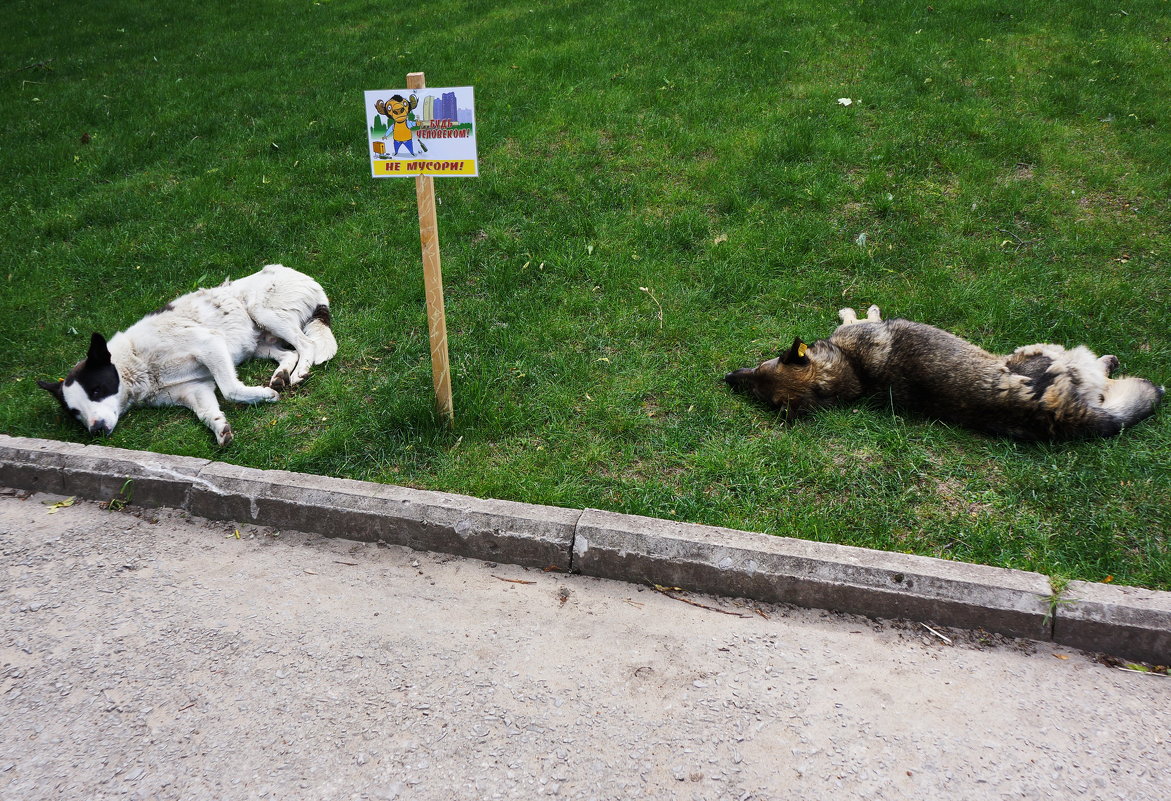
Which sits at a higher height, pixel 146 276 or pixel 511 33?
pixel 511 33

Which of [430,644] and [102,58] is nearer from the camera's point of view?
[430,644]

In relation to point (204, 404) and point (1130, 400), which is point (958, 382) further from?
point (204, 404)

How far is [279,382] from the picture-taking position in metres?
4.88

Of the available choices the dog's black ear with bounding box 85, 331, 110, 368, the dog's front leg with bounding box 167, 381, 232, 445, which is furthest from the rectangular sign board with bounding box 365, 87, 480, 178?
the dog's black ear with bounding box 85, 331, 110, 368

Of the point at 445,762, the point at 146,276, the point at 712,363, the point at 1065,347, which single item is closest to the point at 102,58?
the point at 146,276

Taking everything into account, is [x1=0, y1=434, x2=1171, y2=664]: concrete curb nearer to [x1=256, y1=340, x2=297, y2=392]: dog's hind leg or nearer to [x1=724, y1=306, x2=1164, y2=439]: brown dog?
[x1=256, y1=340, x2=297, y2=392]: dog's hind leg

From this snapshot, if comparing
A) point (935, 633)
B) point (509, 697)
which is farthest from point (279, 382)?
point (935, 633)

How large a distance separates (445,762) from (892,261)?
4820 mm

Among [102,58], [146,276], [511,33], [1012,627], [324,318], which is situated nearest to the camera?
[1012,627]

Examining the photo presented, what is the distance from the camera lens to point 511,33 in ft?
31.5

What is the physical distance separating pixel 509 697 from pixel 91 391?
3620mm

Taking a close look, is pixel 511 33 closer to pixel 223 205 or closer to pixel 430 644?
pixel 223 205

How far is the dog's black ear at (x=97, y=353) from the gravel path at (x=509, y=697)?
1.49 m

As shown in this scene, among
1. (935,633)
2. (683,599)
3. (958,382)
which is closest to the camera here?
(935,633)
